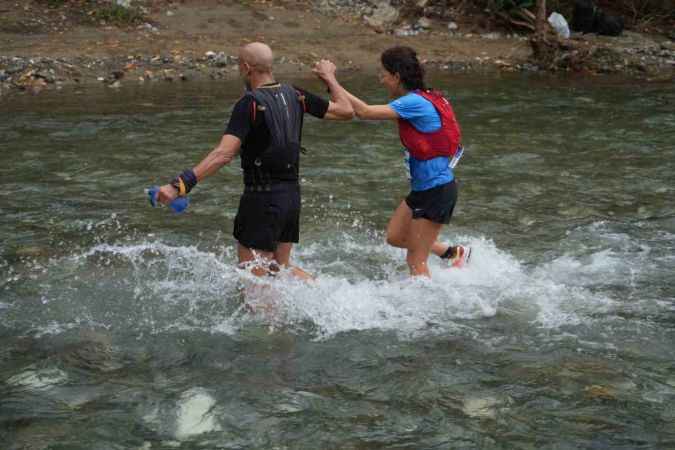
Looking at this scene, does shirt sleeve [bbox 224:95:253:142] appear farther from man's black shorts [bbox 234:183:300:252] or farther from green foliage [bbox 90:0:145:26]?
green foliage [bbox 90:0:145:26]

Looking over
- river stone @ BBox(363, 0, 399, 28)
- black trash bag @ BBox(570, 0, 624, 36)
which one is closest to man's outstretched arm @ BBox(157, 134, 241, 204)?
river stone @ BBox(363, 0, 399, 28)

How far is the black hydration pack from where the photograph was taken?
6012mm

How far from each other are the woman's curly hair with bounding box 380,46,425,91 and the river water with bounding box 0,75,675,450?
5.31ft

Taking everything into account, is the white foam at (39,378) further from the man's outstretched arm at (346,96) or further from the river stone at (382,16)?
the river stone at (382,16)

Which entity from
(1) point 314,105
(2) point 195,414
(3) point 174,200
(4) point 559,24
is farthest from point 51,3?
(2) point 195,414

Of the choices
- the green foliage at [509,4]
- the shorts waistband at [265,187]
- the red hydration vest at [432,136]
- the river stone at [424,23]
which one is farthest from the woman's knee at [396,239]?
the green foliage at [509,4]

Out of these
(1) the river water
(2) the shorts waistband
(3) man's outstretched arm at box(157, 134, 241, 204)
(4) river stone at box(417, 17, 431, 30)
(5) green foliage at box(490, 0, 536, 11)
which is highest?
(5) green foliage at box(490, 0, 536, 11)

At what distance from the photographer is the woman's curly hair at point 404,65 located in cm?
647

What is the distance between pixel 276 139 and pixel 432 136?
1.25m

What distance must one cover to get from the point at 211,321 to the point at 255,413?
1518 mm

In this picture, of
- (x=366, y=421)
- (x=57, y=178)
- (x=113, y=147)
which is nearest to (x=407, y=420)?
(x=366, y=421)

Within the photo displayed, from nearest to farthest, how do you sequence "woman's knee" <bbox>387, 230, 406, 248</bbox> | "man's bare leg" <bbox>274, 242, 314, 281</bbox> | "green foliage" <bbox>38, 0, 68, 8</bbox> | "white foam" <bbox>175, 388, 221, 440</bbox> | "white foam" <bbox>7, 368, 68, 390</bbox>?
"white foam" <bbox>175, 388, 221, 440</bbox>, "white foam" <bbox>7, 368, 68, 390</bbox>, "man's bare leg" <bbox>274, 242, 314, 281</bbox>, "woman's knee" <bbox>387, 230, 406, 248</bbox>, "green foliage" <bbox>38, 0, 68, 8</bbox>

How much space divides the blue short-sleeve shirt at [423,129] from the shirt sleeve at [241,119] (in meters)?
1.10

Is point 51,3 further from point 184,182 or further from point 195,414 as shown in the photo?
point 195,414
